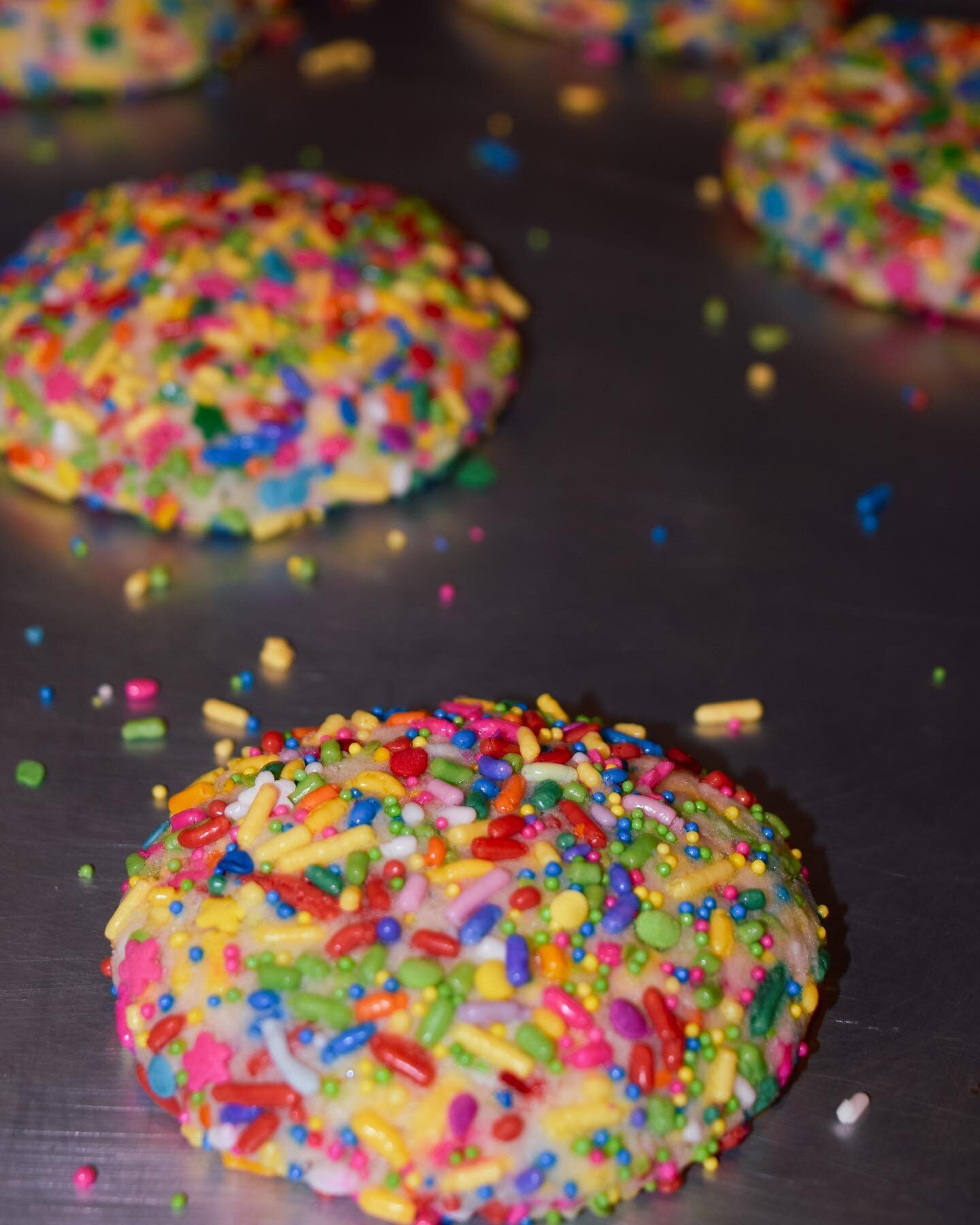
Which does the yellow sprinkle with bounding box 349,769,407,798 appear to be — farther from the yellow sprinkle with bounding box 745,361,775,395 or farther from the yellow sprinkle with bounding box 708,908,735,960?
the yellow sprinkle with bounding box 745,361,775,395

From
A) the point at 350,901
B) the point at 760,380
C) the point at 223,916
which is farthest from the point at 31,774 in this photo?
the point at 760,380

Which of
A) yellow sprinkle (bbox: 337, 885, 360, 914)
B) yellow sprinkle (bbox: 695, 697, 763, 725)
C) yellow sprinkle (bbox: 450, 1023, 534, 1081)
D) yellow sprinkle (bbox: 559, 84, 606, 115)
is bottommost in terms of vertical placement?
yellow sprinkle (bbox: 695, 697, 763, 725)

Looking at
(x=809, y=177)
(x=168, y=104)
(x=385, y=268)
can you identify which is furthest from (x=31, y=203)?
(x=809, y=177)

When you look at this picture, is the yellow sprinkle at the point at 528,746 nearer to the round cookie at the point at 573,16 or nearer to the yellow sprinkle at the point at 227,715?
the yellow sprinkle at the point at 227,715

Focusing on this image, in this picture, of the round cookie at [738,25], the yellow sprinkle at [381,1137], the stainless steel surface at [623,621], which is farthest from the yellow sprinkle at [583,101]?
the yellow sprinkle at [381,1137]

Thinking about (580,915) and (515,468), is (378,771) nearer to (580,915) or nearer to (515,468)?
(580,915)

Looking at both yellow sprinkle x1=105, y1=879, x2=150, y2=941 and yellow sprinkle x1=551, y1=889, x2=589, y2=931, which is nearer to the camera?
yellow sprinkle x1=551, y1=889, x2=589, y2=931

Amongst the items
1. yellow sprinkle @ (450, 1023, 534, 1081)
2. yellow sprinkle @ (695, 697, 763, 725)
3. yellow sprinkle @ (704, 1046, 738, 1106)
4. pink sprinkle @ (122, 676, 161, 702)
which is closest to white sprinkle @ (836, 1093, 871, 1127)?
yellow sprinkle @ (704, 1046, 738, 1106)
